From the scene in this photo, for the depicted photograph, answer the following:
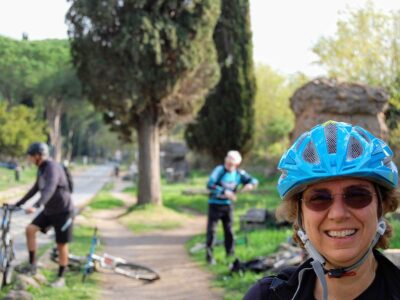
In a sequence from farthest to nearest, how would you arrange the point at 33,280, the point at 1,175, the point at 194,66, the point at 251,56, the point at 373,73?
the point at 251,56, the point at 194,66, the point at 373,73, the point at 1,175, the point at 33,280

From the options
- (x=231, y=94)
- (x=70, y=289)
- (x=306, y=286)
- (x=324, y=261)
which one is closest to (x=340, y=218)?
(x=324, y=261)

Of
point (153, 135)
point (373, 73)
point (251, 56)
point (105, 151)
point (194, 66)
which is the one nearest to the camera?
point (373, 73)

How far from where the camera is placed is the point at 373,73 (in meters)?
16.2

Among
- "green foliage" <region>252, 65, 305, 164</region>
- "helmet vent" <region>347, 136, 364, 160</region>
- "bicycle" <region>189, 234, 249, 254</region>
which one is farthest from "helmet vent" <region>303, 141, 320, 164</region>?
"green foliage" <region>252, 65, 305, 164</region>

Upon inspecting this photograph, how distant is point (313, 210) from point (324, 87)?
9.75m

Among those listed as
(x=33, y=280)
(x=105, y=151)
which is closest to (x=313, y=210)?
(x=33, y=280)

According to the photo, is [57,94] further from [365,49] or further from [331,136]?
[331,136]

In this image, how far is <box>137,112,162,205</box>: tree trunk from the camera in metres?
19.2

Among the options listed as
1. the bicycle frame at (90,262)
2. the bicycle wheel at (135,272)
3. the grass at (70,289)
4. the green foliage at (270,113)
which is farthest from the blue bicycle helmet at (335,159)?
the green foliage at (270,113)

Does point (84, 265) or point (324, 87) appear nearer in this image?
point (84, 265)

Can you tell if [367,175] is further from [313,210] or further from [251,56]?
[251,56]

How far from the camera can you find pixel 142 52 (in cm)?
1728

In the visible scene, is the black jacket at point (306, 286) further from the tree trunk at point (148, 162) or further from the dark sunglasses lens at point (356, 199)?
the tree trunk at point (148, 162)

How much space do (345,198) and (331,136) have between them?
22cm
